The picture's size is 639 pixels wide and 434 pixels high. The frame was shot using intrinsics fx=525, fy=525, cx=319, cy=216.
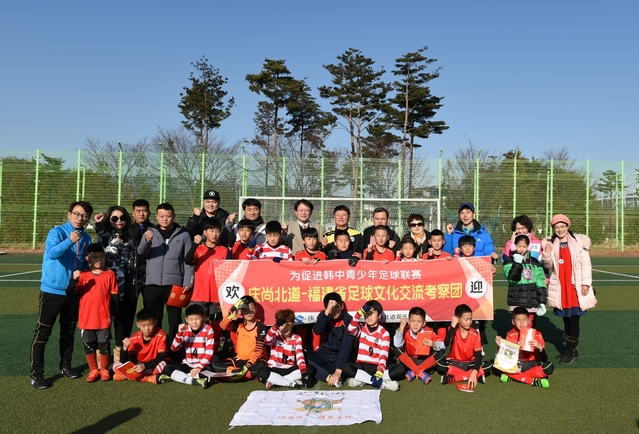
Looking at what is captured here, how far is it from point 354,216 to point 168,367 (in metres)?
14.1

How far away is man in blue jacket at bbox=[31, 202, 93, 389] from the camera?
5.17 metres

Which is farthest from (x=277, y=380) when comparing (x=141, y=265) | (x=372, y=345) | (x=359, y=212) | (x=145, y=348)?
(x=359, y=212)

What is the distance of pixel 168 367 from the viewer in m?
5.38

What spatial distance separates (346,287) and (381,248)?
660mm

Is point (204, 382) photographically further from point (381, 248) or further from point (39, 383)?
point (381, 248)

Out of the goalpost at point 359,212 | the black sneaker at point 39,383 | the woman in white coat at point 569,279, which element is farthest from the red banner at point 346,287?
the goalpost at point 359,212

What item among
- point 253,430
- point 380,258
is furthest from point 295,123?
point 253,430

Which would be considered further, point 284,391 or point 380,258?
point 380,258

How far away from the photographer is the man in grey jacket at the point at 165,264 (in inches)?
237

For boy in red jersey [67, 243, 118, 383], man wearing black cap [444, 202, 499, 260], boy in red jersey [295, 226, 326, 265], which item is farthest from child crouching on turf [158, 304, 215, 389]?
man wearing black cap [444, 202, 499, 260]

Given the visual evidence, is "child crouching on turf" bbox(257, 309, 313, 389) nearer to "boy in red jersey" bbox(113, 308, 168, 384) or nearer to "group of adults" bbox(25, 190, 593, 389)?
"group of adults" bbox(25, 190, 593, 389)

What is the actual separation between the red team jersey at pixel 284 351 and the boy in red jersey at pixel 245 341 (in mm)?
91

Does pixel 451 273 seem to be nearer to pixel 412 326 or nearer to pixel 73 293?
pixel 412 326

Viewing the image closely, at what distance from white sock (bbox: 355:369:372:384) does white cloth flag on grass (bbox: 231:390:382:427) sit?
0.24 metres
